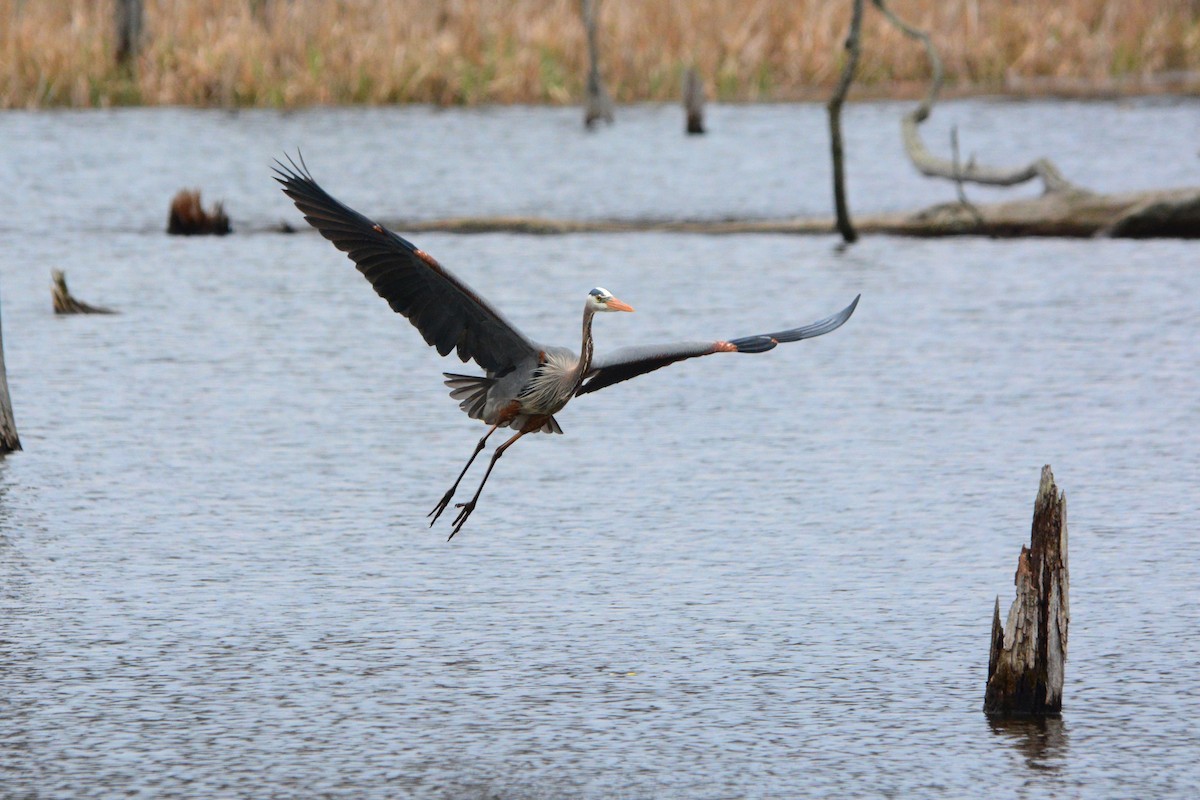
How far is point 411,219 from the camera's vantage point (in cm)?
2272

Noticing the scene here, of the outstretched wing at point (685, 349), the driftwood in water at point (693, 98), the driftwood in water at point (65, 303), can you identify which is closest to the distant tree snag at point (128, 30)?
the driftwood in water at point (693, 98)

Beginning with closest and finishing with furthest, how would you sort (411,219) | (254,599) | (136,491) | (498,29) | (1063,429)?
(254,599) < (136,491) < (1063,429) < (411,219) < (498,29)

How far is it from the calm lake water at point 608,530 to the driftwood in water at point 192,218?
1.38ft

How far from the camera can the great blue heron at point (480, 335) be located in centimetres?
805

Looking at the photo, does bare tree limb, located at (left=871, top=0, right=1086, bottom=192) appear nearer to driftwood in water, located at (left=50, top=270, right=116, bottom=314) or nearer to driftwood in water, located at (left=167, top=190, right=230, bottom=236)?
driftwood in water, located at (left=167, top=190, right=230, bottom=236)

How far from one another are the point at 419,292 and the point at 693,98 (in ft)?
73.0

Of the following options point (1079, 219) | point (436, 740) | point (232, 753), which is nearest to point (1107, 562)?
point (436, 740)

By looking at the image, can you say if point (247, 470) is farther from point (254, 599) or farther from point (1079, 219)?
point (1079, 219)

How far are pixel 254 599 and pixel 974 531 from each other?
10.8 feet

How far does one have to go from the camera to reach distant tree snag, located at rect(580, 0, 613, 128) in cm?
2856

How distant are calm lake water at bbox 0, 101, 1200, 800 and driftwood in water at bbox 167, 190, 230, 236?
42cm

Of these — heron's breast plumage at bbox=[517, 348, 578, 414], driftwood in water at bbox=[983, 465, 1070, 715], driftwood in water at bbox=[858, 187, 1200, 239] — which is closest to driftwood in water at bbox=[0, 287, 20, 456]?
heron's breast plumage at bbox=[517, 348, 578, 414]

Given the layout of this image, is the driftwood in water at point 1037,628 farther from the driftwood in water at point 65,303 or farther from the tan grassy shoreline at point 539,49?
the tan grassy shoreline at point 539,49

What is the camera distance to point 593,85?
30.5 metres
